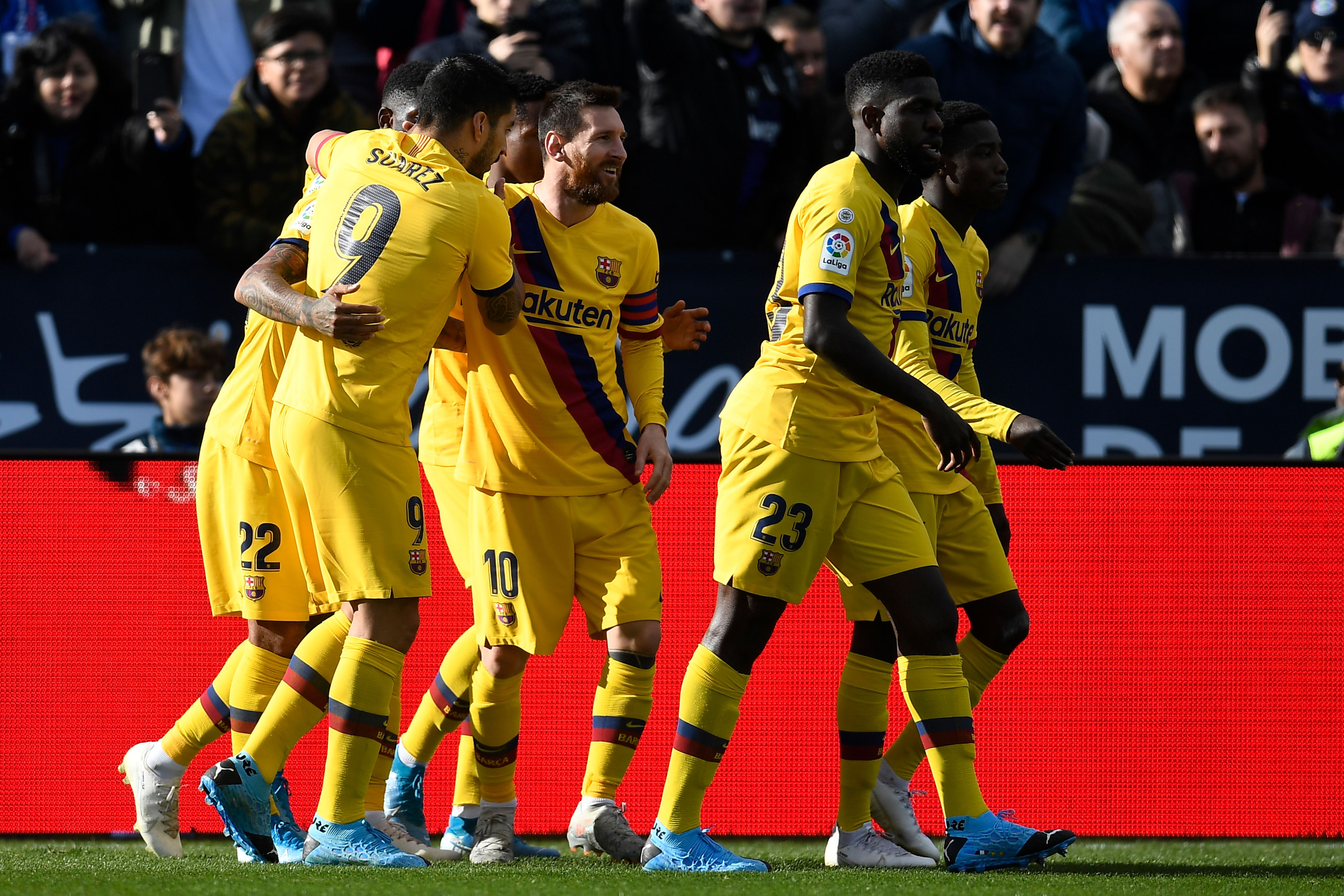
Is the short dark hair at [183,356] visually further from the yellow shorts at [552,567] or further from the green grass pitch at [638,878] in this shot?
the yellow shorts at [552,567]

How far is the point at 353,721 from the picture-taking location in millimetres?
4238

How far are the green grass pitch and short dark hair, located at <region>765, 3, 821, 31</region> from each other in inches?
183

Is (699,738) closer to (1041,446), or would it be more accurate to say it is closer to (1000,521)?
(1041,446)

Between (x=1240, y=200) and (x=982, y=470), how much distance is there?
3.52m

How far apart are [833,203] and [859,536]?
93 cm

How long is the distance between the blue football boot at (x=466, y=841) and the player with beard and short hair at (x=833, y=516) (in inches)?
22.2

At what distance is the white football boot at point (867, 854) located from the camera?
467 cm

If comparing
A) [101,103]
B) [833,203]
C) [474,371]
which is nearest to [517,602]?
[474,371]

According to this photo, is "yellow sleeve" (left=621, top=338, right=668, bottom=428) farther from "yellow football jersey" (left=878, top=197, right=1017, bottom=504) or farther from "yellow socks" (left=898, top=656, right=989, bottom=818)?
"yellow socks" (left=898, top=656, right=989, bottom=818)

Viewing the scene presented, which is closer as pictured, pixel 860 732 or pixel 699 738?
pixel 699 738

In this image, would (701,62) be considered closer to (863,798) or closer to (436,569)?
(436,569)

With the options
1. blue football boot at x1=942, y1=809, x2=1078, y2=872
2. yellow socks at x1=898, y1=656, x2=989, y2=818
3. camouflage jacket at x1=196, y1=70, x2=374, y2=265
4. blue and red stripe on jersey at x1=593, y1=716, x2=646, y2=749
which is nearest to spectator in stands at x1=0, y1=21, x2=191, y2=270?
camouflage jacket at x1=196, y1=70, x2=374, y2=265

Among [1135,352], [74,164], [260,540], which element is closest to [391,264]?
[260,540]

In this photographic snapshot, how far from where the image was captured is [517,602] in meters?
4.71
